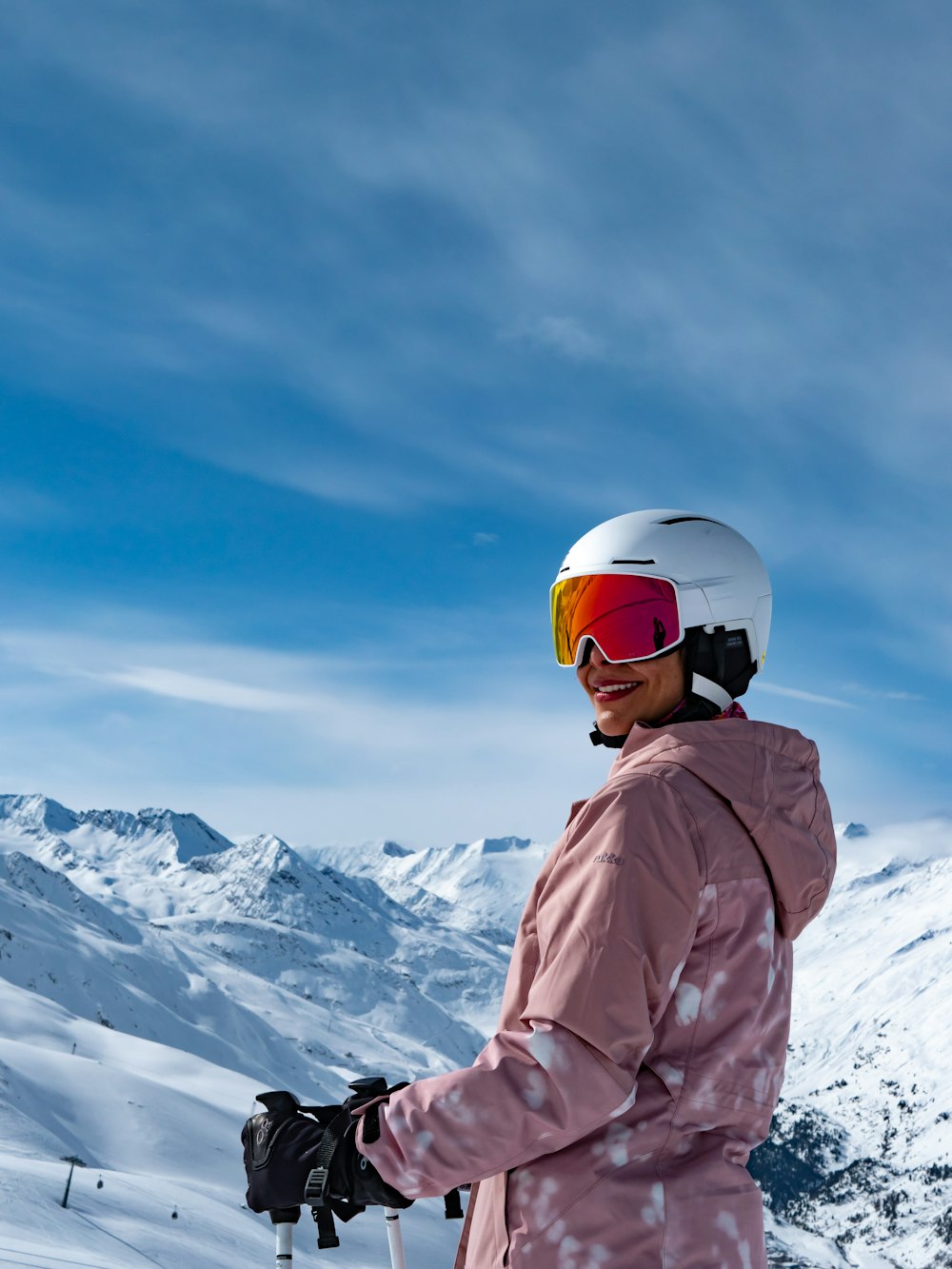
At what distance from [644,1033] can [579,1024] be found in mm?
207

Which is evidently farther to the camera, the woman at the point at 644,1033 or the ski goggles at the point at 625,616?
the ski goggles at the point at 625,616

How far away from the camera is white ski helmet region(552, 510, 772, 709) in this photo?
14.9 feet

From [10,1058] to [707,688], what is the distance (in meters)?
103

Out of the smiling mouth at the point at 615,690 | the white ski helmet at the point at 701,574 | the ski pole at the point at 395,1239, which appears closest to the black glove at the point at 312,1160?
the ski pole at the point at 395,1239

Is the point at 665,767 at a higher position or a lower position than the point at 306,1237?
higher

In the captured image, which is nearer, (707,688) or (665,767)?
(665,767)

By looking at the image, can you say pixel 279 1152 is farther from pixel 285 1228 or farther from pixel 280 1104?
pixel 285 1228

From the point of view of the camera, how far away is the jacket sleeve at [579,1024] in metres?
3.27

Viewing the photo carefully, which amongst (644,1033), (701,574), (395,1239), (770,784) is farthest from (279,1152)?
(701,574)

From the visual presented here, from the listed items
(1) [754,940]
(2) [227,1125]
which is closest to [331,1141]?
(1) [754,940]

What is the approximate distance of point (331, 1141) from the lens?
11.9 feet

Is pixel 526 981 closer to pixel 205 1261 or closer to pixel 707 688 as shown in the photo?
pixel 707 688

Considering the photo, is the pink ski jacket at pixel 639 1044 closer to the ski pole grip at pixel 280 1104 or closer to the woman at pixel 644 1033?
the woman at pixel 644 1033

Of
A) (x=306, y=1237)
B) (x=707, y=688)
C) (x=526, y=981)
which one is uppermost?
(x=707, y=688)
